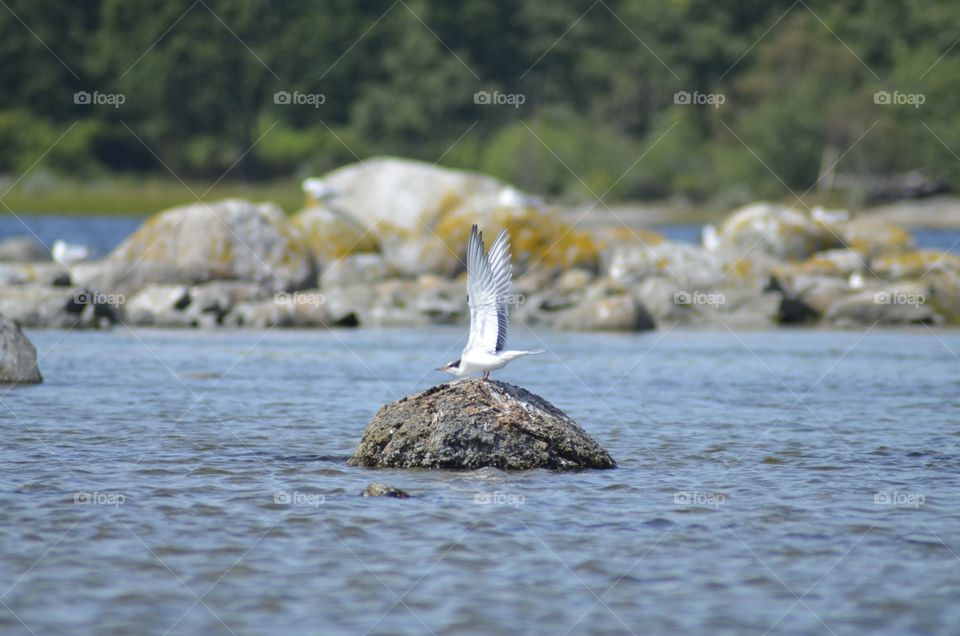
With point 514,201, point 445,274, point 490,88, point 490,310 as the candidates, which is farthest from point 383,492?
point 490,88

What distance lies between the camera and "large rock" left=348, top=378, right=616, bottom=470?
11.6m

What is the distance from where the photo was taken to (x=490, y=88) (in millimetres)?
95000

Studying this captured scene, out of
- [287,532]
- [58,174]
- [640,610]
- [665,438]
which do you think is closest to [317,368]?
[665,438]

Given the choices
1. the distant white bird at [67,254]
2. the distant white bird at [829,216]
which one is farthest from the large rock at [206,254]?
the distant white bird at [829,216]

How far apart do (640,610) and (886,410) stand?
29.9 feet

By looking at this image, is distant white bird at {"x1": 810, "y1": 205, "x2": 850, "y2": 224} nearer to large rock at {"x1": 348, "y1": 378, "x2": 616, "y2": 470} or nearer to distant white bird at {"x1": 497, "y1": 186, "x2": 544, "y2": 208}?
distant white bird at {"x1": 497, "y1": 186, "x2": 544, "y2": 208}

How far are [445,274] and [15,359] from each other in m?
15.7

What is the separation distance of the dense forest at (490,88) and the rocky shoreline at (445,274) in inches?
1997

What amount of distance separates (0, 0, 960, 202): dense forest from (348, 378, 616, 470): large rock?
7280cm

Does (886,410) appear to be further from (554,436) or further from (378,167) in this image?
(378,167)

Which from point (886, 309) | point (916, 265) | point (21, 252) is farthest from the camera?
point (21, 252)

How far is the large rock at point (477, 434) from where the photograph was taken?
1155 centimetres

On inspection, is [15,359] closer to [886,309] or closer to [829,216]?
[886,309]

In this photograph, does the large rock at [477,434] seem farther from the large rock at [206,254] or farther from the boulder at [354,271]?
the boulder at [354,271]
